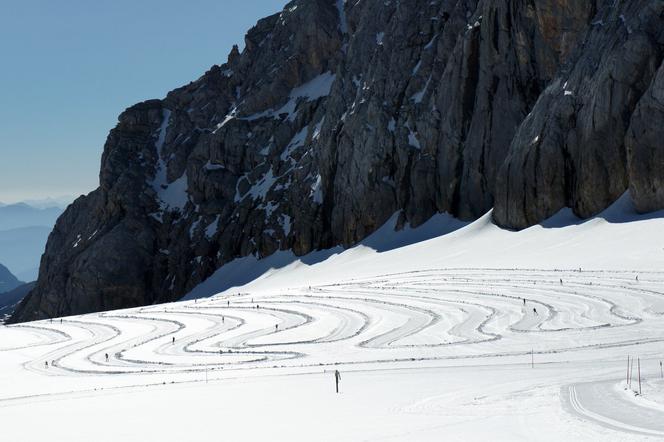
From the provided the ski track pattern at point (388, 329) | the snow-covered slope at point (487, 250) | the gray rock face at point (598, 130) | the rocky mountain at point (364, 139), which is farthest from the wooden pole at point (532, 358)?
the rocky mountain at point (364, 139)

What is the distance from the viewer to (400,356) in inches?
1241

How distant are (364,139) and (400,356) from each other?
6897 centimetres

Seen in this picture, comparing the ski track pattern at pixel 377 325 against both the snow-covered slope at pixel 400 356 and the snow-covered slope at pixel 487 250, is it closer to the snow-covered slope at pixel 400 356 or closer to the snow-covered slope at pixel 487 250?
the snow-covered slope at pixel 400 356

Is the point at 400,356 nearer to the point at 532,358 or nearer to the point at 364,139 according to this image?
the point at 532,358

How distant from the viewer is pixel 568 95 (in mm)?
69500

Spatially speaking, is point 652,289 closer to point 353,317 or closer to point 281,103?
point 353,317

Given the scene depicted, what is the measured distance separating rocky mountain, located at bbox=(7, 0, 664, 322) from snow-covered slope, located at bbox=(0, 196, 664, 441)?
803cm

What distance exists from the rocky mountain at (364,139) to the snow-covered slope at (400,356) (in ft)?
26.3

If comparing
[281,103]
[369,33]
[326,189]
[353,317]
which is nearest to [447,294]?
[353,317]

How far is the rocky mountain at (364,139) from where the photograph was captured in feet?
219

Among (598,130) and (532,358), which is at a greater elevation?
(598,130)

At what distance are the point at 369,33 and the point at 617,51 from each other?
175 feet

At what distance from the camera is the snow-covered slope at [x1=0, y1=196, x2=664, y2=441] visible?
61.1 ft

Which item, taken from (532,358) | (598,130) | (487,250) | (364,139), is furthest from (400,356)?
(364,139)
